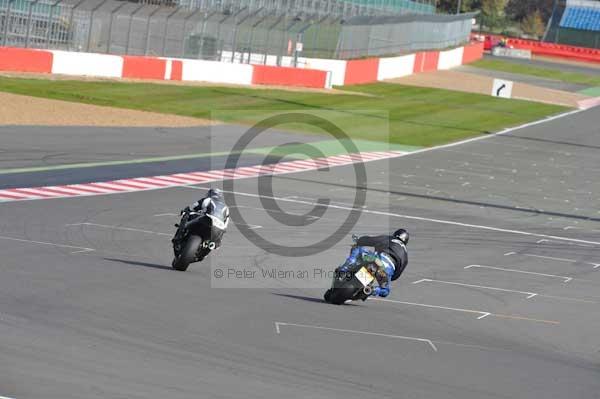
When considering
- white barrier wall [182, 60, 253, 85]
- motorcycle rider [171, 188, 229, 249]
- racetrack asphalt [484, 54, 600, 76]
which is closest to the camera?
motorcycle rider [171, 188, 229, 249]

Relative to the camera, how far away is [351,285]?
1678 centimetres

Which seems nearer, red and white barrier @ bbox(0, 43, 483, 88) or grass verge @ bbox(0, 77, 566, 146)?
grass verge @ bbox(0, 77, 566, 146)

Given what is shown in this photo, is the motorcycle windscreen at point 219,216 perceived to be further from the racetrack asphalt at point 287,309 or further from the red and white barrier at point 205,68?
the red and white barrier at point 205,68

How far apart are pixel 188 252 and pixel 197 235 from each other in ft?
0.99

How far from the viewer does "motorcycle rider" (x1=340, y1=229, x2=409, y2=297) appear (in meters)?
16.6

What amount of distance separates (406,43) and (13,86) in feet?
145

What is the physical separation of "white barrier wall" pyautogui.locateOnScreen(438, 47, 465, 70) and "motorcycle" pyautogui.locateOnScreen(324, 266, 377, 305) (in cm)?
7216

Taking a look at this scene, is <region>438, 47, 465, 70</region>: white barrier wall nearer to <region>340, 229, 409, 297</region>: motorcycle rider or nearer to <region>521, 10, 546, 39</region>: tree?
<region>521, 10, 546, 39</region>: tree

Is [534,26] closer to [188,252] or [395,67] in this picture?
[395,67]

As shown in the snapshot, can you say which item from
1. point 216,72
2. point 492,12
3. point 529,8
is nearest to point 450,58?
point 216,72

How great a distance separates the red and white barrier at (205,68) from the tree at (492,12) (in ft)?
265

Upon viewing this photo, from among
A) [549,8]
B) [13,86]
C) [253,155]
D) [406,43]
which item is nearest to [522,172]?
[253,155]

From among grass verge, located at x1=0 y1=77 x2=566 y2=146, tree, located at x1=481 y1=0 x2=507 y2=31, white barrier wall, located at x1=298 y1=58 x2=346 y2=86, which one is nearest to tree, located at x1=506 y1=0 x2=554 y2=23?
tree, located at x1=481 y1=0 x2=507 y2=31

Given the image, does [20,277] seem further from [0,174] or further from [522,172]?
[522,172]
